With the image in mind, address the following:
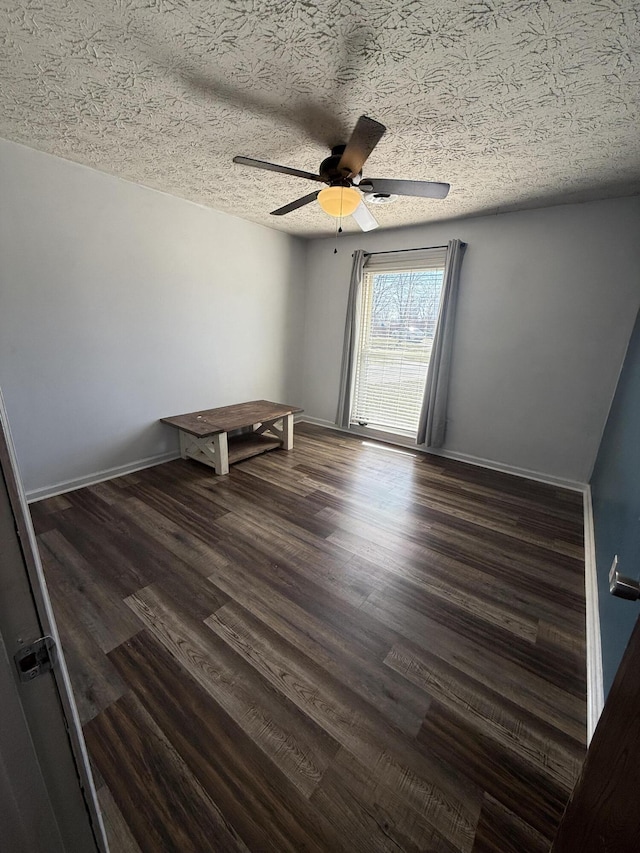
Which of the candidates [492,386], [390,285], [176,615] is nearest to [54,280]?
[176,615]

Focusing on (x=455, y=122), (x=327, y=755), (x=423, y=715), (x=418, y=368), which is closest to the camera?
(x=327, y=755)

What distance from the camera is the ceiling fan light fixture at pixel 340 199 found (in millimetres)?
1771

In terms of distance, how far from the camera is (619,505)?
5.42ft

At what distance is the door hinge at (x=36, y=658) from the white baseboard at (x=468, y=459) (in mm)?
3576

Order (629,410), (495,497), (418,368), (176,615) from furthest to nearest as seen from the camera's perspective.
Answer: (418,368), (495,497), (629,410), (176,615)

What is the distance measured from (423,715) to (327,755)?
1.25ft

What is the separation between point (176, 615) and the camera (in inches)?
61.3

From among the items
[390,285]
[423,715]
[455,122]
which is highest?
[455,122]

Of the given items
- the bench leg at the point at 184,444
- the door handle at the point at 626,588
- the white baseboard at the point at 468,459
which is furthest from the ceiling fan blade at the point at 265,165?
the white baseboard at the point at 468,459

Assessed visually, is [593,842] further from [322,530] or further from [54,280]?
[54,280]

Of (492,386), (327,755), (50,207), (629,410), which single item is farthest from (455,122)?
(327,755)

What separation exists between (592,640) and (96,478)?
3.47m

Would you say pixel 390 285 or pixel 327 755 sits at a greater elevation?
pixel 390 285

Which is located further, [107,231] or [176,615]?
[107,231]
